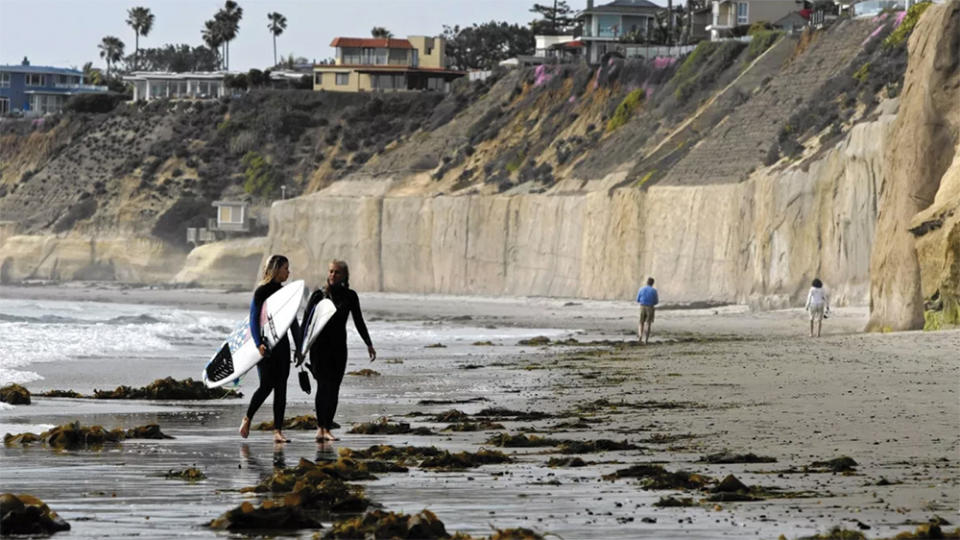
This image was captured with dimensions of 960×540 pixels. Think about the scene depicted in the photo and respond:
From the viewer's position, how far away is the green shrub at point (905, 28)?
62.3 meters

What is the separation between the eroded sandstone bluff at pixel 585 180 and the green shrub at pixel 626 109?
164 millimetres

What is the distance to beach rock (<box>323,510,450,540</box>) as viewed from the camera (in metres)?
8.06

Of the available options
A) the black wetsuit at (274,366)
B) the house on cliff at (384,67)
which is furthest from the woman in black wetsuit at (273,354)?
the house on cliff at (384,67)

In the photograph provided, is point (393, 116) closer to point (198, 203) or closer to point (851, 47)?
point (198, 203)

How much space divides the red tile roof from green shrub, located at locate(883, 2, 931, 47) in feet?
185

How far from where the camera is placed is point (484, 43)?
469 feet

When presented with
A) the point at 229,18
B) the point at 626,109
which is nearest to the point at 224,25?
the point at 229,18

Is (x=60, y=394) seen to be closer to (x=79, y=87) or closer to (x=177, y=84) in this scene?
(x=177, y=84)

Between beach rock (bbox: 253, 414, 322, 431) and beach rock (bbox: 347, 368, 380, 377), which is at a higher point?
beach rock (bbox: 253, 414, 322, 431)

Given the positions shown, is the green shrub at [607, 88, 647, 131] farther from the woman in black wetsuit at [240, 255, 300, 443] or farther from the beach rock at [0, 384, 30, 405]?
the woman in black wetsuit at [240, 255, 300, 443]

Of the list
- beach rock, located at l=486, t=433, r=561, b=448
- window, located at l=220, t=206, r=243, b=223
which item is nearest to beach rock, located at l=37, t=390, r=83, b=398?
beach rock, located at l=486, t=433, r=561, b=448

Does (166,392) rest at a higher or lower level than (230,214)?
lower

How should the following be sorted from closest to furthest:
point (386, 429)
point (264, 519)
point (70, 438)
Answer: point (264, 519) → point (70, 438) → point (386, 429)

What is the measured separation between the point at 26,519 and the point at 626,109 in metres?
70.1
